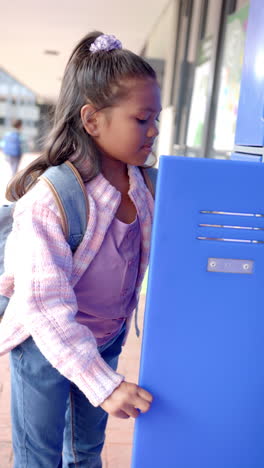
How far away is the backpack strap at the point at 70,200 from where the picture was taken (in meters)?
1.08

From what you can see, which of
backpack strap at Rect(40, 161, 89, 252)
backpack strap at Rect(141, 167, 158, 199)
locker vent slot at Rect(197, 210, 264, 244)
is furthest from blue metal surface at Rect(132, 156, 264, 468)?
backpack strap at Rect(141, 167, 158, 199)

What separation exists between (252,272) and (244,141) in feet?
2.10

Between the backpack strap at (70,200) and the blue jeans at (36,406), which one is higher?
the backpack strap at (70,200)

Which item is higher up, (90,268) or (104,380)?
(90,268)

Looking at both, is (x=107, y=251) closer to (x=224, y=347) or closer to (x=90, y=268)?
(x=90, y=268)

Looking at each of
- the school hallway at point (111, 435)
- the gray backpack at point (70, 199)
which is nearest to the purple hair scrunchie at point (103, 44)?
the gray backpack at point (70, 199)

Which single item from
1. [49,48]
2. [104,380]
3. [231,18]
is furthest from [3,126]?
[104,380]

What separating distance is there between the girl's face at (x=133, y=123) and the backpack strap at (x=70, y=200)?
111 millimetres

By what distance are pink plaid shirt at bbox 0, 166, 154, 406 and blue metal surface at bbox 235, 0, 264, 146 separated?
0.55 m

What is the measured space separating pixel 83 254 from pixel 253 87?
71 cm

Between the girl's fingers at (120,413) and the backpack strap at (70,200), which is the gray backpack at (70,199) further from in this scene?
the girl's fingers at (120,413)

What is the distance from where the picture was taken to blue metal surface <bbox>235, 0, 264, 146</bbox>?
138 cm

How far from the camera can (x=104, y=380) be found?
3.19 ft

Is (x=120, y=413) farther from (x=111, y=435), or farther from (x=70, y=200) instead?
(x=111, y=435)
